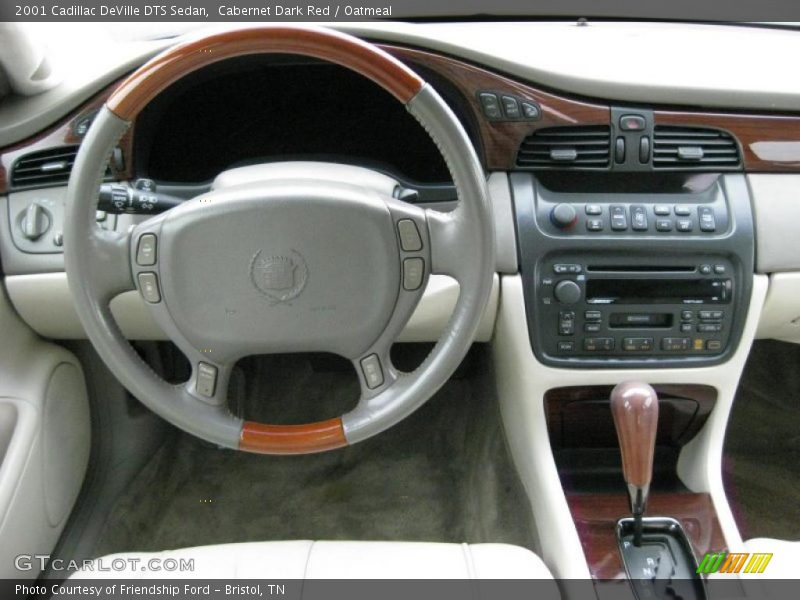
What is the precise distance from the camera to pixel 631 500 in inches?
44.4

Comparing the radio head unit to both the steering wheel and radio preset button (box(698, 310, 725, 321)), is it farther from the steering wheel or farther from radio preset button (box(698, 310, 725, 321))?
the steering wheel

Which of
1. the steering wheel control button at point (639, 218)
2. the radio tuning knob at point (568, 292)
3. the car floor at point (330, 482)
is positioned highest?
the steering wheel control button at point (639, 218)

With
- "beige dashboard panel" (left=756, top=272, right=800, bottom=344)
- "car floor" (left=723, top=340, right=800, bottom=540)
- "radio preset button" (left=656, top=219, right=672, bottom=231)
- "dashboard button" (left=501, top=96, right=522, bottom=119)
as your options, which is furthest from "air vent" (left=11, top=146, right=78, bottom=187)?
"car floor" (left=723, top=340, right=800, bottom=540)

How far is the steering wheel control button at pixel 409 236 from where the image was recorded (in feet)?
3.02

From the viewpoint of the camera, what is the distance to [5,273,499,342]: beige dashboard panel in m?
1.16

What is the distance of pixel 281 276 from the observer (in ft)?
3.03

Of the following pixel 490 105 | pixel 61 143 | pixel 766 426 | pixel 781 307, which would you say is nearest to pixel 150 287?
pixel 61 143

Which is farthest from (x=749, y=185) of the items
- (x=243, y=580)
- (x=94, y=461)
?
(x=94, y=461)

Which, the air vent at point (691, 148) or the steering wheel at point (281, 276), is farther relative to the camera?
the air vent at point (691, 148)

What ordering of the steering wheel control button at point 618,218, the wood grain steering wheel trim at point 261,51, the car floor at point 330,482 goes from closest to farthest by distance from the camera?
the wood grain steering wheel trim at point 261,51, the steering wheel control button at point 618,218, the car floor at point 330,482

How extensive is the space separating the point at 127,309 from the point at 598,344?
796mm

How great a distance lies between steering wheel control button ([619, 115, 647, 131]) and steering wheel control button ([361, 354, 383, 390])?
0.56 meters

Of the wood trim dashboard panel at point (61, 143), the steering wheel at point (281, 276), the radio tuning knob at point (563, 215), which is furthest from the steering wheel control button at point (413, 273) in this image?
the wood trim dashboard panel at point (61, 143)

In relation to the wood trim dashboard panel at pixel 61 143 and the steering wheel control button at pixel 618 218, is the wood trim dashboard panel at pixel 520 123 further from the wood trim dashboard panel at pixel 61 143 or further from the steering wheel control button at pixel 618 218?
the steering wheel control button at pixel 618 218
